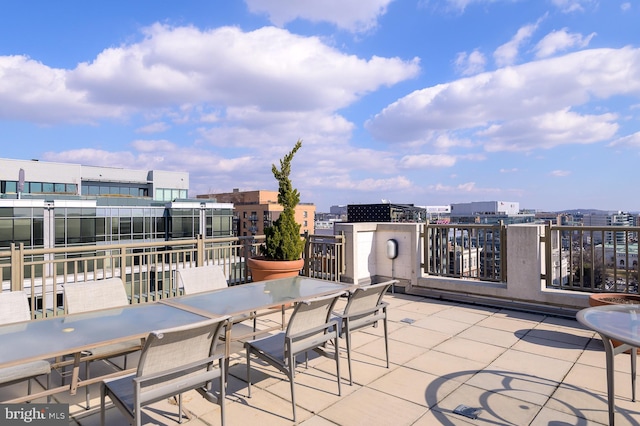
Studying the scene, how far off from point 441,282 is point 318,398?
4.22m

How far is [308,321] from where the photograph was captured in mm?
2617

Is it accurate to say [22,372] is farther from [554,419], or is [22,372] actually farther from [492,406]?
[554,419]

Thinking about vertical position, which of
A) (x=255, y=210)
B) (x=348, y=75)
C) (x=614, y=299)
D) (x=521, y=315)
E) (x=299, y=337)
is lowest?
(x=521, y=315)

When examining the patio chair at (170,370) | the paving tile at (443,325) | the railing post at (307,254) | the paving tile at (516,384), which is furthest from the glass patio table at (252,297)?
the railing post at (307,254)

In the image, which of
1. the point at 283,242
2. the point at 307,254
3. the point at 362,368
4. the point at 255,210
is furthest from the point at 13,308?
the point at 255,210

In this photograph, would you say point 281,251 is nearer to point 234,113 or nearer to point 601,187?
point 234,113

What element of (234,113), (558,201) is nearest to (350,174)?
(234,113)

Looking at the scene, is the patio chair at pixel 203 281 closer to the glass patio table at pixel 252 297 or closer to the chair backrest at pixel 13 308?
the glass patio table at pixel 252 297

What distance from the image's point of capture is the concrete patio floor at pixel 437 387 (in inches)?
99.0

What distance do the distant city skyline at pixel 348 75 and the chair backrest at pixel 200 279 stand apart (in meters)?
2.36

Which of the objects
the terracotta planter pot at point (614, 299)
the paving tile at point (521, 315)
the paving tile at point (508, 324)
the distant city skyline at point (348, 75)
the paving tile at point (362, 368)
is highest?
the distant city skyline at point (348, 75)

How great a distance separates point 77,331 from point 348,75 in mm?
8773

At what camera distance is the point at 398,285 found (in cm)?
704

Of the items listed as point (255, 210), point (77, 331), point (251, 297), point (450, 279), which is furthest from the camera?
point (255, 210)
